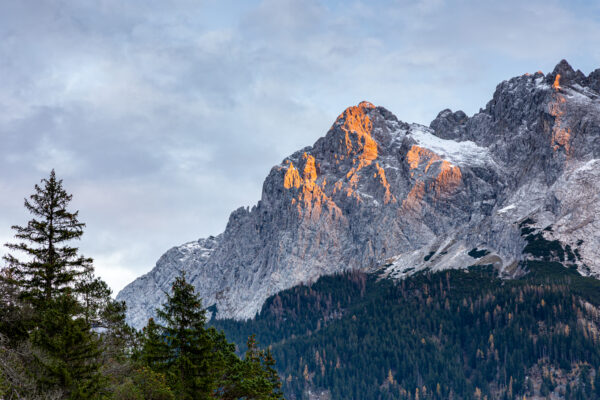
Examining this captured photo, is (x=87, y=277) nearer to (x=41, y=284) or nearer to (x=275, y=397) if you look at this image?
(x=41, y=284)

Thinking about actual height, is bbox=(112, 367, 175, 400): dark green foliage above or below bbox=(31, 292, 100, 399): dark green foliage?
below

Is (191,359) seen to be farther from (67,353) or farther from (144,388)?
(67,353)

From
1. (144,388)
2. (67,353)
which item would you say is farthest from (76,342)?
(144,388)

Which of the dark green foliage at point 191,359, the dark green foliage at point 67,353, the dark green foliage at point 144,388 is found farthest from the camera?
the dark green foliage at point 191,359

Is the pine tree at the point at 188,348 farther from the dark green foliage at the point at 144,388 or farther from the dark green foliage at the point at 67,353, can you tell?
the dark green foliage at the point at 67,353

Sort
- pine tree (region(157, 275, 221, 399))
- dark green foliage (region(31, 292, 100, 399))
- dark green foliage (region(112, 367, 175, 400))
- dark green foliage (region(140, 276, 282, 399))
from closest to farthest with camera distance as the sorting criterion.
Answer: dark green foliage (region(31, 292, 100, 399))
dark green foliage (region(112, 367, 175, 400))
pine tree (region(157, 275, 221, 399))
dark green foliage (region(140, 276, 282, 399))

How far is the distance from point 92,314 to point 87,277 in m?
3.19

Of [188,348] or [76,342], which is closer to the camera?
[76,342]

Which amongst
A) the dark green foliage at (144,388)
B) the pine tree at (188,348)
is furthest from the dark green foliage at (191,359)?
the dark green foliage at (144,388)

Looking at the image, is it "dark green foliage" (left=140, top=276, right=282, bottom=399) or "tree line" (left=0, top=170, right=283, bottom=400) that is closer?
"tree line" (left=0, top=170, right=283, bottom=400)

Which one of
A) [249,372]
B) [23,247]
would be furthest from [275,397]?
[23,247]

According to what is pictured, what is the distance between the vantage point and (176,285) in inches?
2127

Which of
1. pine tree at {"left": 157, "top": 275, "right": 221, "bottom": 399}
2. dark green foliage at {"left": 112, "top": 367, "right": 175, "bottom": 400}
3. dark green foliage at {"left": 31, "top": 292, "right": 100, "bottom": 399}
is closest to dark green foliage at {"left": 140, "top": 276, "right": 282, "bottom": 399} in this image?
pine tree at {"left": 157, "top": 275, "right": 221, "bottom": 399}

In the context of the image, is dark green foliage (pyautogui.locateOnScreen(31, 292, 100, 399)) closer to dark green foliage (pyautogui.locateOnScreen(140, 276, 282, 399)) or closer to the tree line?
the tree line
